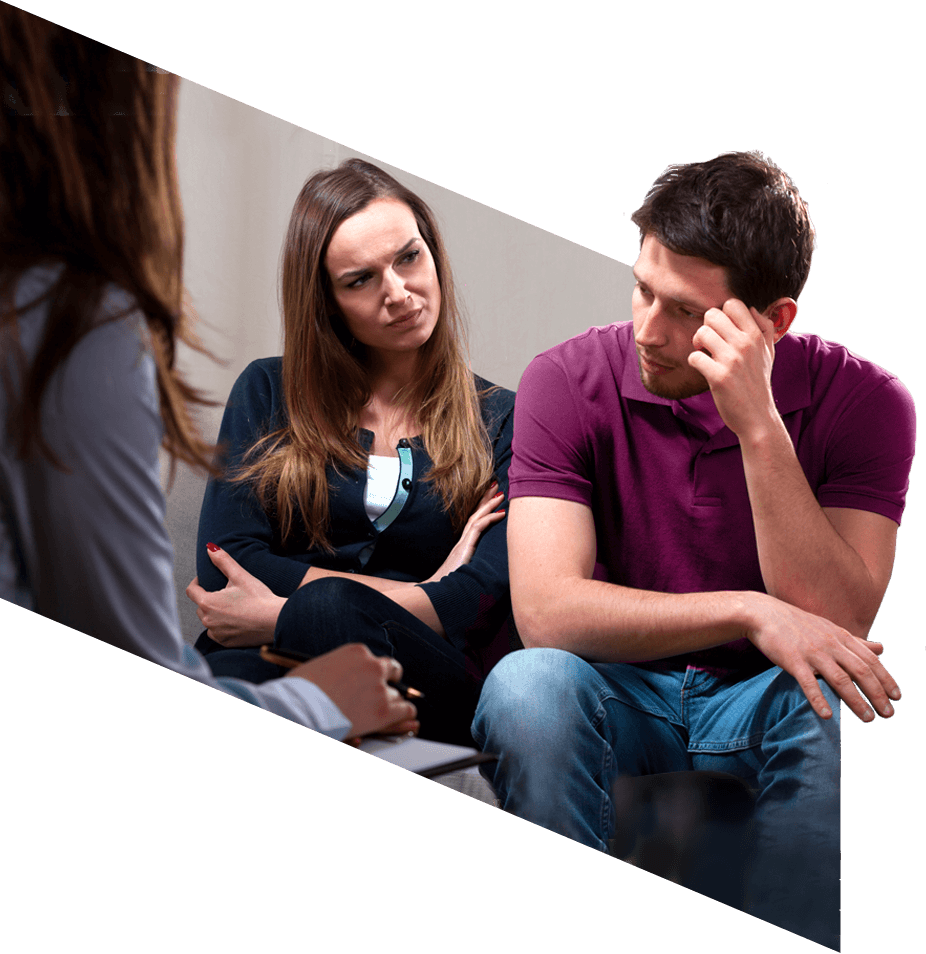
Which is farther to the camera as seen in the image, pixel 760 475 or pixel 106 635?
pixel 106 635

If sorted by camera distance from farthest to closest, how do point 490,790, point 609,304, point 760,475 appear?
1. point 609,304
2. point 490,790
3. point 760,475

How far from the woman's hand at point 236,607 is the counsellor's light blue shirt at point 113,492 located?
0.06m

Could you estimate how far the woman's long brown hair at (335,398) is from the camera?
231 centimetres

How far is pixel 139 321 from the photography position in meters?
2.36

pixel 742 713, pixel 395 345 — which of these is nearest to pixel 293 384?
pixel 395 345

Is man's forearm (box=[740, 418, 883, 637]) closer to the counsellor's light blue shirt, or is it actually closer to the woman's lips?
the woman's lips

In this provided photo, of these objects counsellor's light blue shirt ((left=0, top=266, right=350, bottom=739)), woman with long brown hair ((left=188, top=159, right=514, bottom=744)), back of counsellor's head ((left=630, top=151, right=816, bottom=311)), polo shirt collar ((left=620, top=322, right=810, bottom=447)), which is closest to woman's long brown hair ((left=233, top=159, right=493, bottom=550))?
woman with long brown hair ((left=188, top=159, right=514, bottom=744))

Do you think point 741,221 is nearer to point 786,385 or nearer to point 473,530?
point 786,385

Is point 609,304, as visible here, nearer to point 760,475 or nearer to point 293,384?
point 760,475

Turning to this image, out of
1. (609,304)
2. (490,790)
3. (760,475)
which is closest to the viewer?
(760,475)

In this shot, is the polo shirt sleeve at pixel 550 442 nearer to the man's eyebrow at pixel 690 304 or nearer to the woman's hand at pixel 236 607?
the man's eyebrow at pixel 690 304

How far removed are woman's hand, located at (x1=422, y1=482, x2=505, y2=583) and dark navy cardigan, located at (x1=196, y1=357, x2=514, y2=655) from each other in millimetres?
12

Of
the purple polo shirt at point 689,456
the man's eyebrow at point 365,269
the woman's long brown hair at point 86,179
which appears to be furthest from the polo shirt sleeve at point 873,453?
the woman's long brown hair at point 86,179

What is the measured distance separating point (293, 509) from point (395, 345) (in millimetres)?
402
